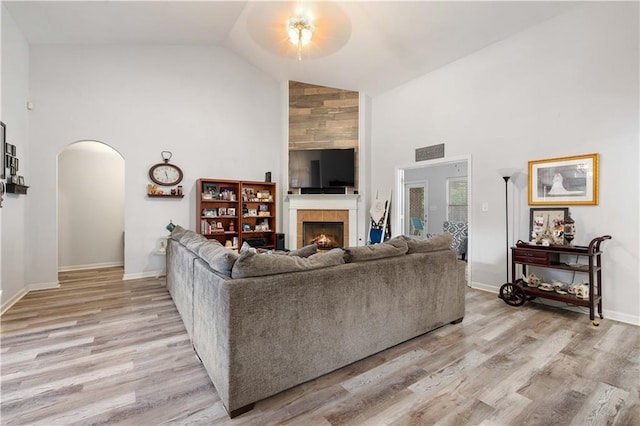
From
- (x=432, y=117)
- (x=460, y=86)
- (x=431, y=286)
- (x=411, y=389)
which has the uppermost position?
(x=460, y=86)

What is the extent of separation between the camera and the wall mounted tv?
5766 millimetres

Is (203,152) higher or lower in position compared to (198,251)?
higher

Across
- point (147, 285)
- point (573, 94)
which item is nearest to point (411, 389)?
point (573, 94)

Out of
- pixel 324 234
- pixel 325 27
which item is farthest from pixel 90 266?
pixel 325 27

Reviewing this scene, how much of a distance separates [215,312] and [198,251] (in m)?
0.68

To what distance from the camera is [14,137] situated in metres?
3.61

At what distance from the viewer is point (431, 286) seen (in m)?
2.65

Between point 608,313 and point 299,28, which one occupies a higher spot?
point 299,28

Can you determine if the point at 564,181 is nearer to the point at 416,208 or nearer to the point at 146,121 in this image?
the point at 416,208

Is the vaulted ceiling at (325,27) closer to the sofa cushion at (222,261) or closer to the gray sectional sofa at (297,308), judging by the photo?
the gray sectional sofa at (297,308)

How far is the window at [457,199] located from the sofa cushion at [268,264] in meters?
6.46

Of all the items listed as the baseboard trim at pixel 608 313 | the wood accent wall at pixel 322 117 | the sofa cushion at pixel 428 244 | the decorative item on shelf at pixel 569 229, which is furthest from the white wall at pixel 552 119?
the sofa cushion at pixel 428 244

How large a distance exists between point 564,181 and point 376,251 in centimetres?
263

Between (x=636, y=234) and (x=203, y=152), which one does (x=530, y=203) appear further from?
(x=203, y=152)
